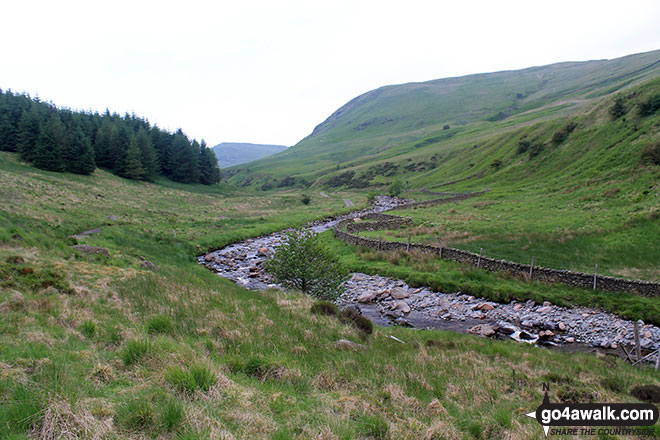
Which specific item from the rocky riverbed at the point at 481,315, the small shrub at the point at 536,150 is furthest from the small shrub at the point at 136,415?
the small shrub at the point at 536,150

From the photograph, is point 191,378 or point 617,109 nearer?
point 191,378

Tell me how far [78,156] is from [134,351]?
82.8 m

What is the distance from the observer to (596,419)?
6.64 m

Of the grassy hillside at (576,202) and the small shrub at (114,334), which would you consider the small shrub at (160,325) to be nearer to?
the small shrub at (114,334)

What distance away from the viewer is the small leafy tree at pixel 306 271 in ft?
69.9

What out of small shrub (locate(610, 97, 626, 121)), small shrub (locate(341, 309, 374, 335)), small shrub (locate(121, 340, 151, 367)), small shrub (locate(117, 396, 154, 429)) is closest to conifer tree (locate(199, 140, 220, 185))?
small shrub (locate(341, 309, 374, 335))

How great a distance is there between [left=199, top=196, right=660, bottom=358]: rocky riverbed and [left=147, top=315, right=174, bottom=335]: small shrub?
13.8m

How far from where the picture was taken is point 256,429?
4.95m

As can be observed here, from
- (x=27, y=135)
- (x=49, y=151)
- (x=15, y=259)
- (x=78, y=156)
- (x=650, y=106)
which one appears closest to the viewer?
(x=15, y=259)

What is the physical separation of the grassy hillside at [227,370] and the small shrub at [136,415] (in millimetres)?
17

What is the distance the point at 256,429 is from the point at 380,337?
8.95 metres

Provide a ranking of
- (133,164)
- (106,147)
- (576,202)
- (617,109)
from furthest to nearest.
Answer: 1. (106,147)
2. (133,164)
3. (617,109)
4. (576,202)

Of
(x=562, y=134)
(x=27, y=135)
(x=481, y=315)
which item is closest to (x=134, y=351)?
(x=481, y=315)

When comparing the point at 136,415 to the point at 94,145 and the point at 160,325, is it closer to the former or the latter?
Result: the point at 160,325
